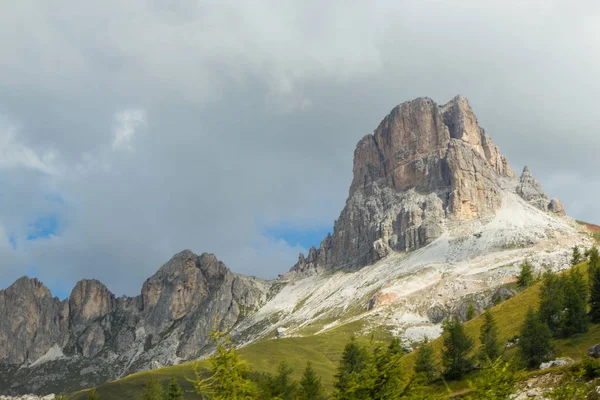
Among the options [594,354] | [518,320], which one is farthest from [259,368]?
[594,354]

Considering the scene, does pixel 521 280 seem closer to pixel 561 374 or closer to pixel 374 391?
pixel 561 374

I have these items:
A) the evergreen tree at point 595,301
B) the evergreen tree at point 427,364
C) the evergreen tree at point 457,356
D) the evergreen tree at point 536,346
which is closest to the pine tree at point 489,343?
the evergreen tree at point 457,356

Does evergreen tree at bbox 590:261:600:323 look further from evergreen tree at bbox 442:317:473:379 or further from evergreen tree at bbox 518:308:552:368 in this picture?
evergreen tree at bbox 442:317:473:379

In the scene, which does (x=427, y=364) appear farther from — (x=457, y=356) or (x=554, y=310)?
(x=554, y=310)

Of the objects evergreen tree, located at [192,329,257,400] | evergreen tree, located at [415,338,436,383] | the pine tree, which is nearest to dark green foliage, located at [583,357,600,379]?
evergreen tree, located at [192,329,257,400]

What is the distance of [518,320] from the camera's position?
104625 millimetres

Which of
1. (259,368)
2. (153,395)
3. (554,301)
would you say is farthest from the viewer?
(259,368)

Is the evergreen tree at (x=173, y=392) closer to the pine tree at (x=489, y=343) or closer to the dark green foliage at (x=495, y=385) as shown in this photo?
the pine tree at (x=489, y=343)

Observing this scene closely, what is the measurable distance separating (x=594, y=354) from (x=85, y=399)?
594ft

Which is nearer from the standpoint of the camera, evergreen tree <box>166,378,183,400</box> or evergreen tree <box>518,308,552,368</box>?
evergreen tree <box>518,308,552,368</box>

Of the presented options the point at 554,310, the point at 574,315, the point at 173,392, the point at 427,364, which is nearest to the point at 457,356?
the point at 427,364

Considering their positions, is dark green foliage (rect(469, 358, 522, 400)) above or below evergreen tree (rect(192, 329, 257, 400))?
below

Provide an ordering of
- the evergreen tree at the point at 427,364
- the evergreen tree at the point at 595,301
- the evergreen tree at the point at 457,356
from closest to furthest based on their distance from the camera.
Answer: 1. the evergreen tree at the point at 457,356
2. the evergreen tree at the point at 427,364
3. the evergreen tree at the point at 595,301

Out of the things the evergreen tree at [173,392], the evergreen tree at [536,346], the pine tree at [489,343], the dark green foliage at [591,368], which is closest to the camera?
the dark green foliage at [591,368]
